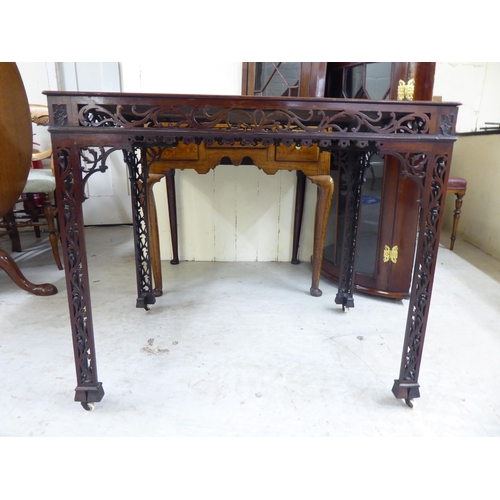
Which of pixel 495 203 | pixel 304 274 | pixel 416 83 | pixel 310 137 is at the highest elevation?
pixel 416 83

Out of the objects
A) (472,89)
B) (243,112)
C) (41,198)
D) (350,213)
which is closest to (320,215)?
(350,213)

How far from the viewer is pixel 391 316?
1.75 meters

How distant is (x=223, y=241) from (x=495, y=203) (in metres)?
2.06

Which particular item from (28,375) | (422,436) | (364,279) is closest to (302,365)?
(422,436)

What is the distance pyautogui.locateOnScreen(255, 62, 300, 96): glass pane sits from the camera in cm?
200

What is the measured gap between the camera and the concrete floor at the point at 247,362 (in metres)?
1.07

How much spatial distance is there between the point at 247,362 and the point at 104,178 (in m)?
2.68

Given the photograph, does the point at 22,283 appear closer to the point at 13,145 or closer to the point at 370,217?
the point at 13,145

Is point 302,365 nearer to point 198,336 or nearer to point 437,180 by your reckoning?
point 198,336

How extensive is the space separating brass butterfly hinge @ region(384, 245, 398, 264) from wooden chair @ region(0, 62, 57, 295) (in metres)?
1.73

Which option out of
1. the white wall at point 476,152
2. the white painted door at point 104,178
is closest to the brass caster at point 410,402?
the white wall at point 476,152

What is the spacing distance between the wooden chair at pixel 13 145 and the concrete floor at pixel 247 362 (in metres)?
0.11

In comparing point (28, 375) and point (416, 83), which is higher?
point (416, 83)

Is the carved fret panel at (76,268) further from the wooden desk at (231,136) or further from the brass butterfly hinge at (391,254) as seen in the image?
the brass butterfly hinge at (391,254)
